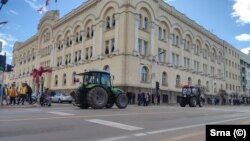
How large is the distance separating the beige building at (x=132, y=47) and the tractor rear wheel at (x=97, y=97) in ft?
62.6

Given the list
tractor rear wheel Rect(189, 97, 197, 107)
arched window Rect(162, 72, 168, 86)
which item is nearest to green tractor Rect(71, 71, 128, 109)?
tractor rear wheel Rect(189, 97, 197, 107)

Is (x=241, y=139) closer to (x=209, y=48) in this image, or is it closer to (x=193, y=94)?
(x=193, y=94)

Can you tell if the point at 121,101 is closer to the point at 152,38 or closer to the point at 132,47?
the point at 132,47

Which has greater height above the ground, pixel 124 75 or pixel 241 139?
pixel 124 75

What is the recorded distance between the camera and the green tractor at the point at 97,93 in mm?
20062

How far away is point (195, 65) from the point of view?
2333 inches

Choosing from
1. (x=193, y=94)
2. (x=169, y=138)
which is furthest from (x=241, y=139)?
(x=193, y=94)

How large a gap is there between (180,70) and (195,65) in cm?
770

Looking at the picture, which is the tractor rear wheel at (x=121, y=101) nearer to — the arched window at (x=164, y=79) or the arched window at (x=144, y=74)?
the arched window at (x=144, y=74)

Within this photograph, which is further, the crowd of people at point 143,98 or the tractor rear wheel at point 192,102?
the crowd of people at point 143,98

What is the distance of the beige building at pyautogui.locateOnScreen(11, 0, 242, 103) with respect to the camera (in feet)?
136

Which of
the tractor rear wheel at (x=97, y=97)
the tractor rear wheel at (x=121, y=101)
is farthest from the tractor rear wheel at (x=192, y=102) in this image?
the tractor rear wheel at (x=97, y=97)

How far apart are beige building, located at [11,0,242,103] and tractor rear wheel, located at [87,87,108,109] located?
1907 centimetres

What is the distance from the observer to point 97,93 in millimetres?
20266
